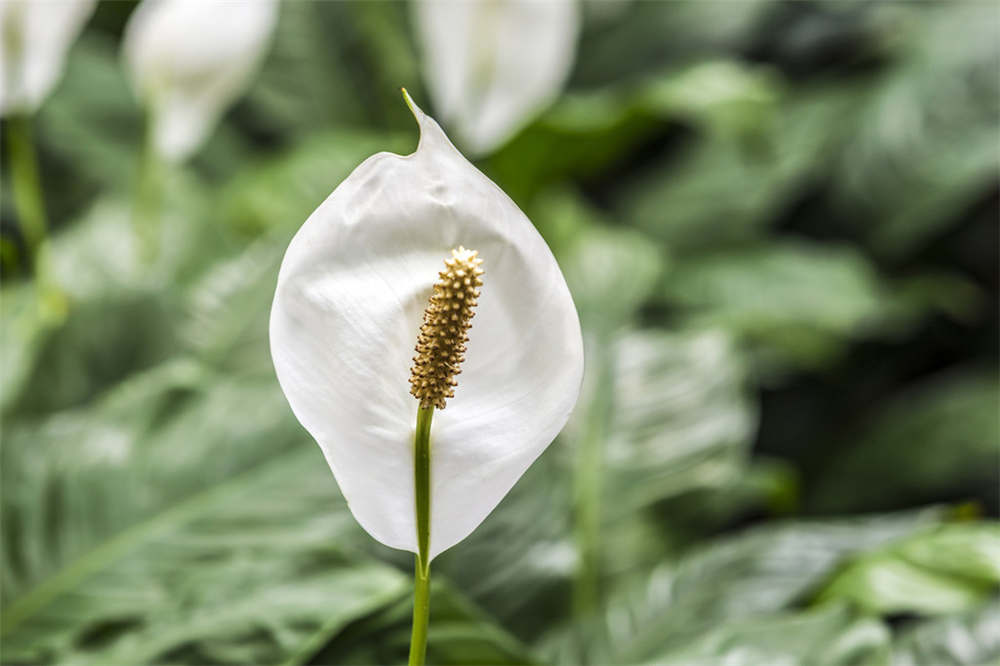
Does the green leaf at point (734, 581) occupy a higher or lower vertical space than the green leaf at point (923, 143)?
lower

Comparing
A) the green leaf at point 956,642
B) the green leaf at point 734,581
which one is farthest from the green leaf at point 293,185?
the green leaf at point 956,642

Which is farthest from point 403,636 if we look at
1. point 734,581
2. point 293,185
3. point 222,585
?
point 293,185

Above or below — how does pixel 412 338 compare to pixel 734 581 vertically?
above

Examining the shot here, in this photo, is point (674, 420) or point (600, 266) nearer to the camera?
point (674, 420)

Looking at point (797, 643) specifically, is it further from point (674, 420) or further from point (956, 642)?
point (674, 420)

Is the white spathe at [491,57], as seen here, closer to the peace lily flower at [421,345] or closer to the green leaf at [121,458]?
the green leaf at [121,458]

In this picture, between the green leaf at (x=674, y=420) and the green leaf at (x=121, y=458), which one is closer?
the green leaf at (x=121, y=458)

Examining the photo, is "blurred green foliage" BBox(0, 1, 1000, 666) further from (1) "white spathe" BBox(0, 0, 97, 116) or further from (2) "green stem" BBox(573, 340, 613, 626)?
(1) "white spathe" BBox(0, 0, 97, 116)

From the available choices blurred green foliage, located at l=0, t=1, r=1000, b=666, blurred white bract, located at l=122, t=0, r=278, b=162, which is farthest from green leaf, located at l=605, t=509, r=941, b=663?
blurred white bract, located at l=122, t=0, r=278, b=162
